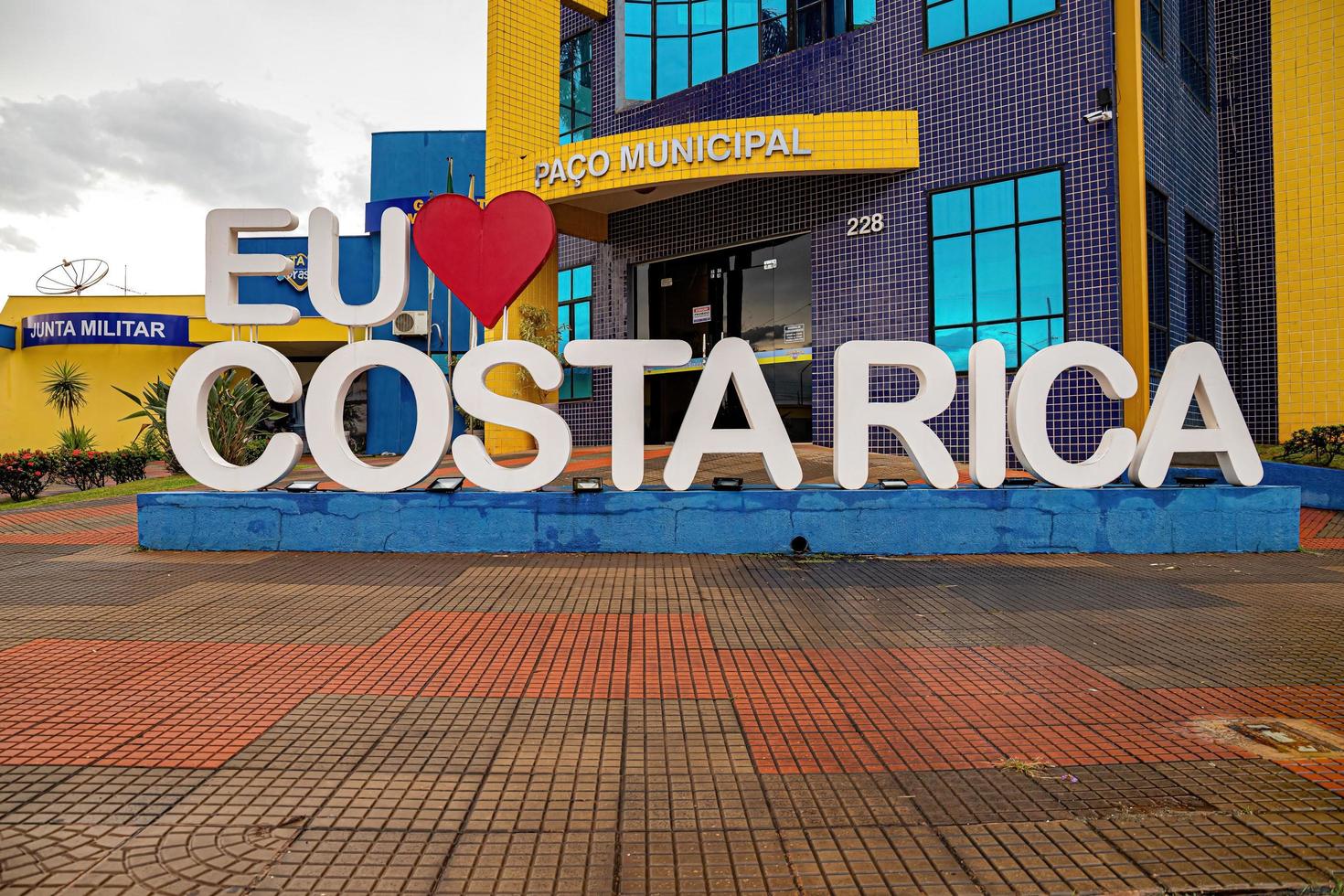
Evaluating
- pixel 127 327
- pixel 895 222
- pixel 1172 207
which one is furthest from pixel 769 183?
pixel 127 327

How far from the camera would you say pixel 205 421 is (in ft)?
29.3

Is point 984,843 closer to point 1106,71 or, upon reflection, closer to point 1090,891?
point 1090,891

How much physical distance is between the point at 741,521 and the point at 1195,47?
1591 centimetres

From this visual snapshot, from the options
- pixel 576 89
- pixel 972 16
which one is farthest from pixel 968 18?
pixel 576 89

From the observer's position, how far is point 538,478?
880 cm

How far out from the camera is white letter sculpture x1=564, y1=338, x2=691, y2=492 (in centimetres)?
867

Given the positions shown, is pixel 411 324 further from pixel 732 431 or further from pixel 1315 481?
pixel 1315 481

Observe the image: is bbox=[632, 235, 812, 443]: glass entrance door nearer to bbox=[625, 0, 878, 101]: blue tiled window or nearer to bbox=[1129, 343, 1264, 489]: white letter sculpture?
bbox=[625, 0, 878, 101]: blue tiled window

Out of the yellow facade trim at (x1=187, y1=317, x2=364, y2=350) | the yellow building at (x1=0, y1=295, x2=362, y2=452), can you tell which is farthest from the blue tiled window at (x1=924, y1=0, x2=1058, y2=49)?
the yellow building at (x1=0, y1=295, x2=362, y2=452)

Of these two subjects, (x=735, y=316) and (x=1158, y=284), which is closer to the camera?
(x=1158, y=284)

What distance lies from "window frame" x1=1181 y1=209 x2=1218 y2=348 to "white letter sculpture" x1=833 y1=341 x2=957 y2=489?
398 inches

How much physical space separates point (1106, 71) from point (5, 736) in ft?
55.1

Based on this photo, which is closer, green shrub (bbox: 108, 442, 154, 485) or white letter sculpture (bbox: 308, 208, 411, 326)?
white letter sculpture (bbox: 308, 208, 411, 326)

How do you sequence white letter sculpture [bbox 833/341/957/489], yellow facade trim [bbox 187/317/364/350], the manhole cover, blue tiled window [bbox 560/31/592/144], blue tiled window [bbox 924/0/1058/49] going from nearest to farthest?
the manhole cover → white letter sculpture [bbox 833/341/957/489] → blue tiled window [bbox 924/0/1058/49] → blue tiled window [bbox 560/31/592/144] → yellow facade trim [bbox 187/317/364/350]
